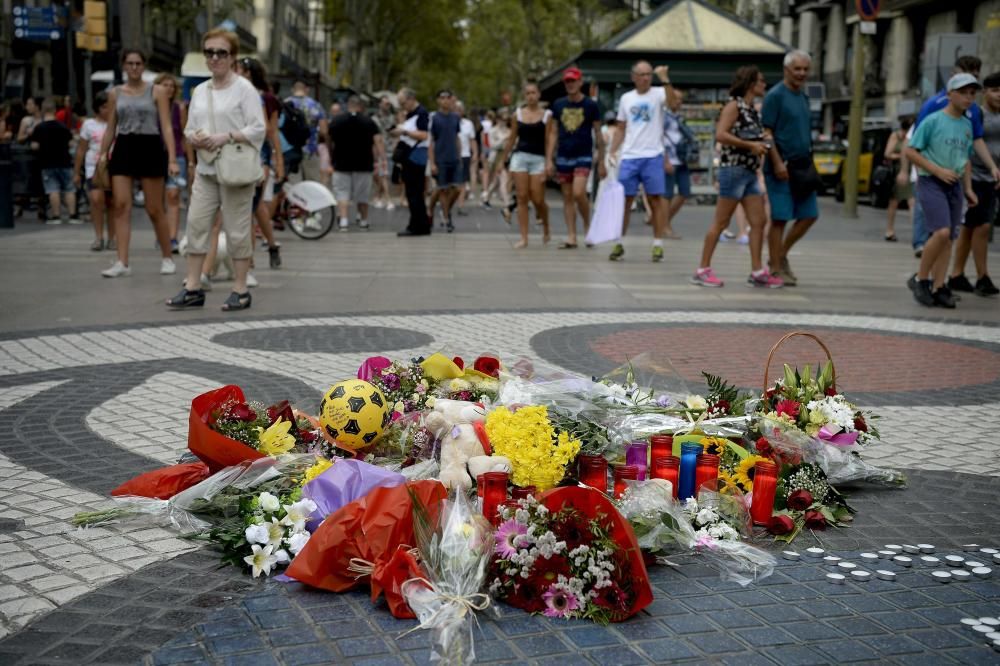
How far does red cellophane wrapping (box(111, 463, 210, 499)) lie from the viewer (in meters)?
4.23

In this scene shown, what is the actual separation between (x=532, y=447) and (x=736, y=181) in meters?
6.96

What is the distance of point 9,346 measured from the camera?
24.4ft

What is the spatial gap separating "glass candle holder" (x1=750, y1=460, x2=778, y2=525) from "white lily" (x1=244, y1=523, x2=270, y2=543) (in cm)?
173

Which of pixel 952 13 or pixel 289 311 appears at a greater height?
pixel 952 13

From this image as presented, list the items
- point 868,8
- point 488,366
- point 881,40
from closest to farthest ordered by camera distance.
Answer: point 488,366 → point 868,8 → point 881,40

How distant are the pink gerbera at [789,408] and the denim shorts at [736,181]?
19.4 ft

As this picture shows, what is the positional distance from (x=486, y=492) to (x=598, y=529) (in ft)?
1.59

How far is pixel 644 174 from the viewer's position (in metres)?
13.0

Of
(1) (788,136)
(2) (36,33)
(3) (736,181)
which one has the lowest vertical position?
(3) (736,181)

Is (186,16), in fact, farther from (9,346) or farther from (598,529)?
(598,529)

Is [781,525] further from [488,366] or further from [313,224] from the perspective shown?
[313,224]

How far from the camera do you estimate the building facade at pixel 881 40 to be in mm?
40312

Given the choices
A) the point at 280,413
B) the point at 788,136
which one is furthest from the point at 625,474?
the point at 788,136

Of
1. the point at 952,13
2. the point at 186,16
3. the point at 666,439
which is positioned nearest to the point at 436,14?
the point at 186,16
